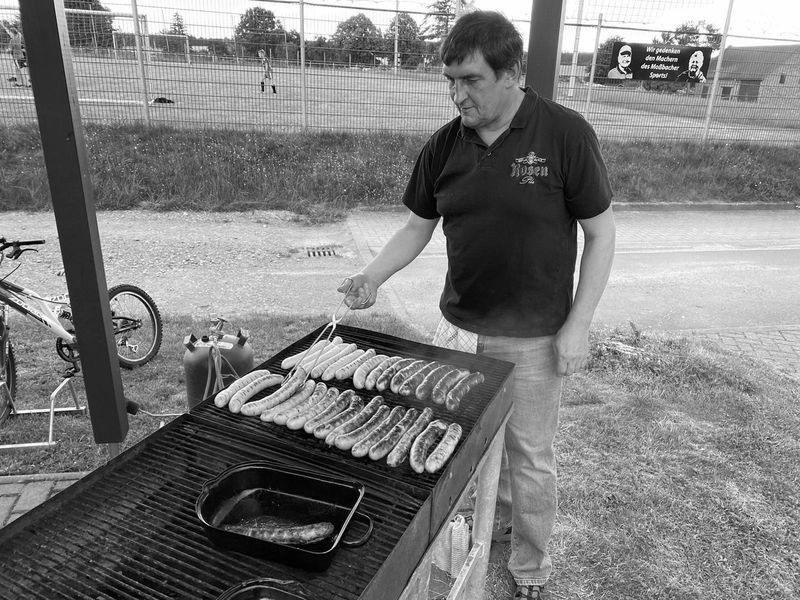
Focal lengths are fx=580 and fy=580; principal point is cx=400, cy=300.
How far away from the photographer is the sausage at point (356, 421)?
216cm

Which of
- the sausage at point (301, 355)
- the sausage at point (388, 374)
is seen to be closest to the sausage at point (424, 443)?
the sausage at point (388, 374)

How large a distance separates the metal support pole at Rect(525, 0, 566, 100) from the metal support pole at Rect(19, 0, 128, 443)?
2246 millimetres

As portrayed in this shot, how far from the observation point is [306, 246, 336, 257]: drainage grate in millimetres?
8008

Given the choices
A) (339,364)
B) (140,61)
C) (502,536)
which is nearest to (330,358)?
(339,364)

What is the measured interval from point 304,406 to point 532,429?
1132 millimetres

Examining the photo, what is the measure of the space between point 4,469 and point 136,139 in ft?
25.7

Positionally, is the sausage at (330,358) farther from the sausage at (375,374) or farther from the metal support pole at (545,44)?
the metal support pole at (545,44)

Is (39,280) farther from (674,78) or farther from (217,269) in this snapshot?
(674,78)

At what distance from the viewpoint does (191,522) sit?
178 centimetres

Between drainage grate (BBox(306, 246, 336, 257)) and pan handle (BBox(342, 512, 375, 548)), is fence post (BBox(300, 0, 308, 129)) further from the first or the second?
pan handle (BBox(342, 512, 375, 548))

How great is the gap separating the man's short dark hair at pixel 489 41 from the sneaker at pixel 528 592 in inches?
96.8

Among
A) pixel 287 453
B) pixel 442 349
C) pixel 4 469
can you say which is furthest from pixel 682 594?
pixel 4 469

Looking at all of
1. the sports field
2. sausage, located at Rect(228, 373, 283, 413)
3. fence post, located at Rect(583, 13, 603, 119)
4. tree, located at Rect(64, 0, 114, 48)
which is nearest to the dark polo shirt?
sausage, located at Rect(228, 373, 283, 413)

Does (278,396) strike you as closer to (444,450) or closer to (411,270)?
(444,450)
